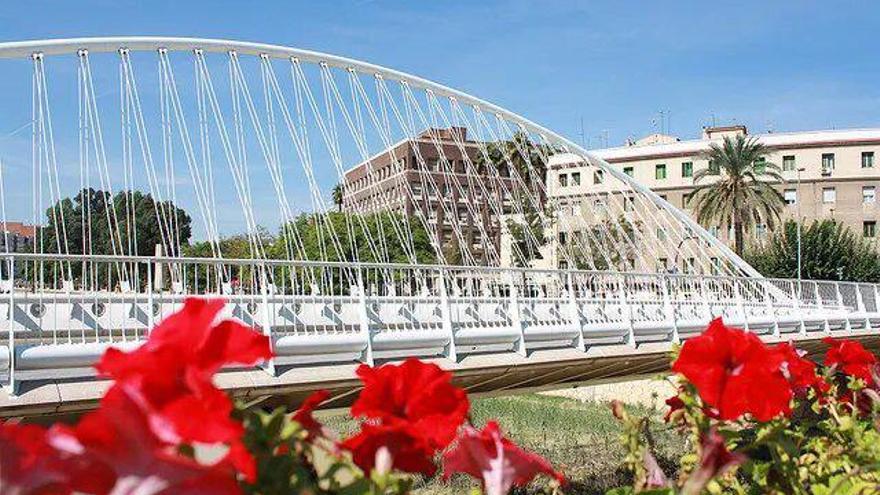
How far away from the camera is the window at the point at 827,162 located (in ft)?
231

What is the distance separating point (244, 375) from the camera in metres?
9.52

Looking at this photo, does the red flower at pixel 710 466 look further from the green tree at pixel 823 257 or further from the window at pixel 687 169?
the window at pixel 687 169

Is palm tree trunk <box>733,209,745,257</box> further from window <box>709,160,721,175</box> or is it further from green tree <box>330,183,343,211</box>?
green tree <box>330,183,343,211</box>

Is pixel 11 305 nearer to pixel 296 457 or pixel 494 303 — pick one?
pixel 296 457

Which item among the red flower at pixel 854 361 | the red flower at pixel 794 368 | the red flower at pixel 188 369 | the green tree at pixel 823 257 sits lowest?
the green tree at pixel 823 257

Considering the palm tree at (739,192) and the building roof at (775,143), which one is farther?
the building roof at (775,143)

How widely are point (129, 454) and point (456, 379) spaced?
11.3 m

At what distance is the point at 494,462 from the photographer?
1.59 m

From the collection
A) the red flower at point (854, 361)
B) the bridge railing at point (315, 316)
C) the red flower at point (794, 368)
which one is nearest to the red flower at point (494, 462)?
the red flower at point (794, 368)

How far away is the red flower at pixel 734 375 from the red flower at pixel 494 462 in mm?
409

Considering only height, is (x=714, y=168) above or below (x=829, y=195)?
above

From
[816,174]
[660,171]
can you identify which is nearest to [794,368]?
[816,174]

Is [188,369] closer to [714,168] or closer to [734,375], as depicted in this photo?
[734,375]

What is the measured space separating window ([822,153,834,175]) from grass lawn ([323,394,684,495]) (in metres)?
49.3
